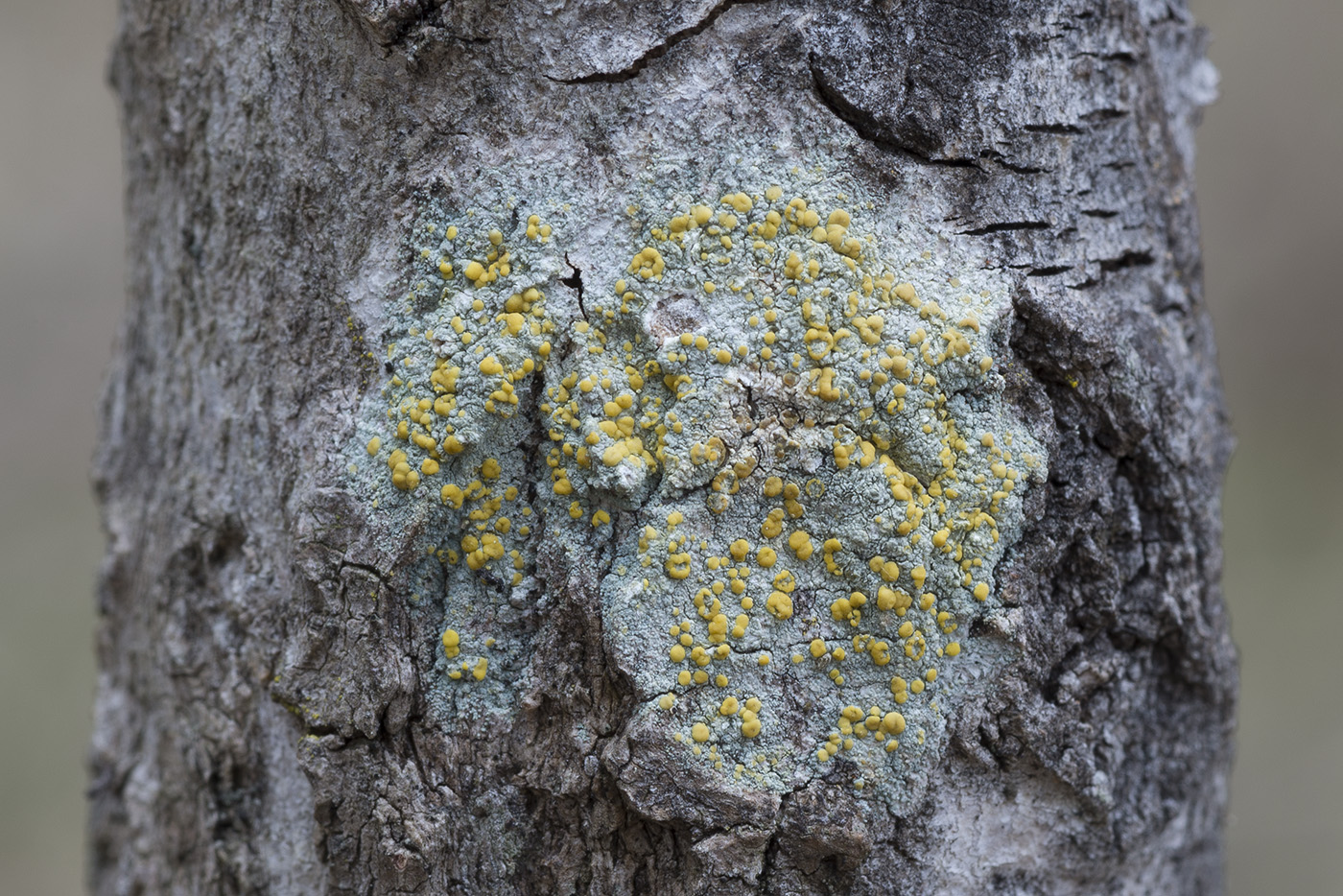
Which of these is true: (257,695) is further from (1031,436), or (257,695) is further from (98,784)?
(1031,436)

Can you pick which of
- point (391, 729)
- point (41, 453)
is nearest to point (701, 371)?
point (391, 729)

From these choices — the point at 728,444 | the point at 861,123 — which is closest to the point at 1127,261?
the point at 861,123

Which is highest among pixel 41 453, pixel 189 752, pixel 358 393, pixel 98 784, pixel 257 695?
pixel 41 453

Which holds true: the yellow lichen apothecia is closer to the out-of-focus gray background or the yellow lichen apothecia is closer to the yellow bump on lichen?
the yellow bump on lichen

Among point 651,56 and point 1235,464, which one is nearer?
point 651,56

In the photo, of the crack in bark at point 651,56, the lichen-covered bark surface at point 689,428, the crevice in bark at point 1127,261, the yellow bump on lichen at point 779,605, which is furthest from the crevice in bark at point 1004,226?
the yellow bump on lichen at point 779,605

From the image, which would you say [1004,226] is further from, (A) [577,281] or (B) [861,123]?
(A) [577,281]

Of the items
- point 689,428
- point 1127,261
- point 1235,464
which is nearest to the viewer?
point 689,428

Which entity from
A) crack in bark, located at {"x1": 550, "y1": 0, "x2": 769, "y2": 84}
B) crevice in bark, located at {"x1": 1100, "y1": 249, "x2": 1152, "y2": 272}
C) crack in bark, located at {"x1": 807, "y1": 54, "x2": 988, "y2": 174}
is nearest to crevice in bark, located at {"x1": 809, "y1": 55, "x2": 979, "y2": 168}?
crack in bark, located at {"x1": 807, "y1": 54, "x2": 988, "y2": 174}
